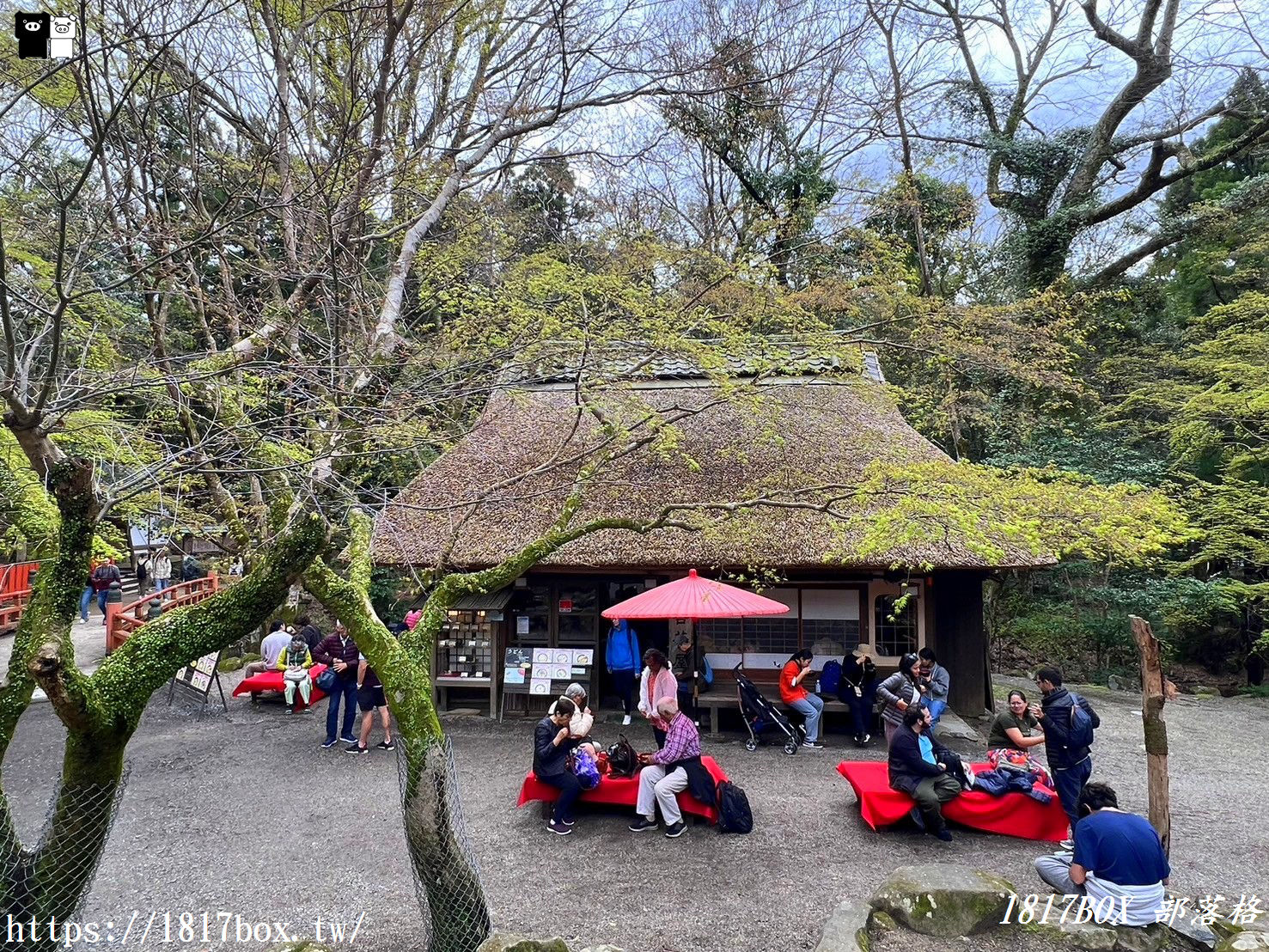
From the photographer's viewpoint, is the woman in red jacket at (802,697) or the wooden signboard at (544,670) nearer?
the woman in red jacket at (802,697)

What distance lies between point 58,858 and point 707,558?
21.8ft

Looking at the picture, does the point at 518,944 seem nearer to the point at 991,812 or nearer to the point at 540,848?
the point at 540,848

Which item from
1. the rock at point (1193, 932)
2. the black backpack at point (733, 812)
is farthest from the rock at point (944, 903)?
the black backpack at point (733, 812)

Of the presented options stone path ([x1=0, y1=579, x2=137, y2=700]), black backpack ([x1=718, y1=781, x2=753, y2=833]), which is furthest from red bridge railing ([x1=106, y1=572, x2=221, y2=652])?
black backpack ([x1=718, y1=781, x2=753, y2=833])

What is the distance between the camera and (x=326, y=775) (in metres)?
8.02

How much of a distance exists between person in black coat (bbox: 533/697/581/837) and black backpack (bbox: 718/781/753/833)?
1360 mm

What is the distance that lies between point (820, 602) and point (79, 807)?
8391mm

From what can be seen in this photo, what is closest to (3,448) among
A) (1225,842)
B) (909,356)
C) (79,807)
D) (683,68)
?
(79,807)

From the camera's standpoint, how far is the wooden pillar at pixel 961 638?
9.73 m

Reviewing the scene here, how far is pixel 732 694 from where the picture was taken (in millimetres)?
9633

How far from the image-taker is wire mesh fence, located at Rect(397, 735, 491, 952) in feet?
14.6

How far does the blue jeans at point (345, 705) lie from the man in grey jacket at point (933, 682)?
711 cm

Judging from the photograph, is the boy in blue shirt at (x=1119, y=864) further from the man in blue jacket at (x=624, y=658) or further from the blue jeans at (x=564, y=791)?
the man in blue jacket at (x=624, y=658)

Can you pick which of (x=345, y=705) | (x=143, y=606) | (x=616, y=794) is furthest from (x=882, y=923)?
(x=143, y=606)
